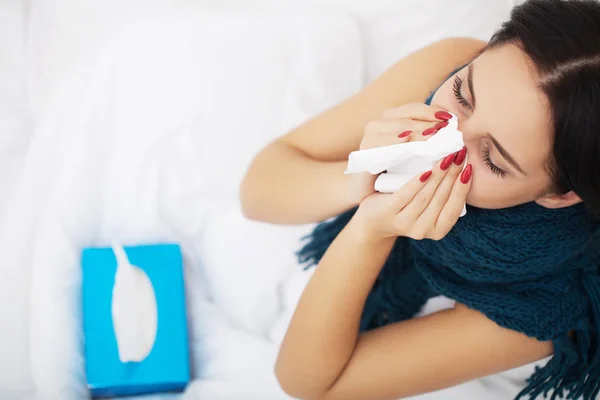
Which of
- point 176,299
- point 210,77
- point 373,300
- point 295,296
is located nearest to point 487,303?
point 373,300

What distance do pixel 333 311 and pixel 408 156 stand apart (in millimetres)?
249

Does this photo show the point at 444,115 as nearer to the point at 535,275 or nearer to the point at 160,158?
the point at 535,275

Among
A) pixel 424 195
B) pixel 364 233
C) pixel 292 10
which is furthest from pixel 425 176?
pixel 292 10

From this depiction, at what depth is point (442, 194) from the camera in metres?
0.71

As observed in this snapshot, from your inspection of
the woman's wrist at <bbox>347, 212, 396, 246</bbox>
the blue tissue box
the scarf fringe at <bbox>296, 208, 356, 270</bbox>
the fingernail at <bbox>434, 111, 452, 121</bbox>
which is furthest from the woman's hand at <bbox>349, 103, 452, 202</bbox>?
the blue tissue box

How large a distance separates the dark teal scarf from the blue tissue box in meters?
0.36

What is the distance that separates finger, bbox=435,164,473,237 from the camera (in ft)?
2.34

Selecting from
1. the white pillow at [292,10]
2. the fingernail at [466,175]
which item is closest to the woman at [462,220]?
the fingernail at [466,175]

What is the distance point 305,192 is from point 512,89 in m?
0.35

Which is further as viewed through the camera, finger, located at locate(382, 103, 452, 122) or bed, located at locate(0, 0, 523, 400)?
bed, located at locate(0, 0, 523, 400)

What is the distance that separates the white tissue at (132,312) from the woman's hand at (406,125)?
0.41 meters

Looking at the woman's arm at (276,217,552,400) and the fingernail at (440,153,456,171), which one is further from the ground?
the fingernail at (440,153,456,171)

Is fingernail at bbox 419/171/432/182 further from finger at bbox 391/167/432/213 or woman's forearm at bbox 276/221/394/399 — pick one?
woman's forearm at bbox 276/221/394/399

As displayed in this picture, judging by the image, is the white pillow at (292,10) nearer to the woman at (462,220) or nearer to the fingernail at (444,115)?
the woman at (462,220)
